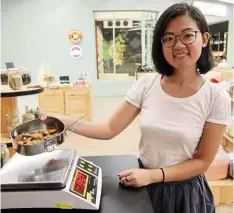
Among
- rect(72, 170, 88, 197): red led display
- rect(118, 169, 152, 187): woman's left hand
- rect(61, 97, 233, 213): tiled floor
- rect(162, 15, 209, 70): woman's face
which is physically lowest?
rect(61, 97, 233, 213): tiled floor

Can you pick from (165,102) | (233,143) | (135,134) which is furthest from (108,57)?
(165,102)

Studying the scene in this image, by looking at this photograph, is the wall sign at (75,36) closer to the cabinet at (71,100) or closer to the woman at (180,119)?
the cabinet at (71,100)

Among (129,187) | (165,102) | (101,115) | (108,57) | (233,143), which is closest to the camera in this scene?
(129,187)

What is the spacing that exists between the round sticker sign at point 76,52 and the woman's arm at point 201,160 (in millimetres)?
7804

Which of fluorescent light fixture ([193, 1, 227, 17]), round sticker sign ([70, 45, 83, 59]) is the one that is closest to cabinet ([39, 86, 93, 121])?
round sticker sign ([70, 45, 83, 59])

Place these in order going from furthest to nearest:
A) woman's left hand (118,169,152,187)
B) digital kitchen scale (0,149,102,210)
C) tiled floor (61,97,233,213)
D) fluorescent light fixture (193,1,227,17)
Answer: fluorescent light fixture (193,1,227,17) → tiled floor (61,97,233,213) → woman's left hand (118,169,152,187) → digital kitchen scale (0,149,102,210)

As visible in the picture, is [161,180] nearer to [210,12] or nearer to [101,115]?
[101,115]

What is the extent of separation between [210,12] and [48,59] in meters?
5.76

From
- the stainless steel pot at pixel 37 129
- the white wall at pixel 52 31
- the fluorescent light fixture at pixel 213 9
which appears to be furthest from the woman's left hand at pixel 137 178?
the fluorescent light fixture at pixel 213 9

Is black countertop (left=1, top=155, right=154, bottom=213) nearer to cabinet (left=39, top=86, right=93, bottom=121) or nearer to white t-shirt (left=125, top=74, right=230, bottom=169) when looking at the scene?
white t-shirt (left=125, top=74, right=230, bottom=169)

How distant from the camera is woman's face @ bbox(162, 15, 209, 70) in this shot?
1137 millimetres

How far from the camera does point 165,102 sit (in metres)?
1.25

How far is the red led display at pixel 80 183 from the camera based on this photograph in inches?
37.2

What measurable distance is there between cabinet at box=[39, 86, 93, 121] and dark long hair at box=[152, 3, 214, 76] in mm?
4119
